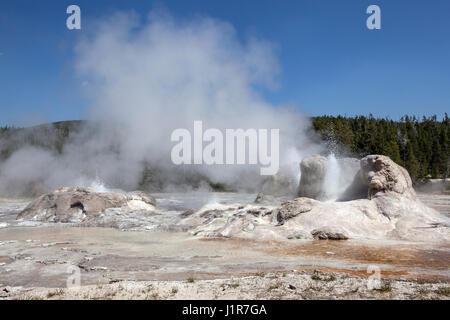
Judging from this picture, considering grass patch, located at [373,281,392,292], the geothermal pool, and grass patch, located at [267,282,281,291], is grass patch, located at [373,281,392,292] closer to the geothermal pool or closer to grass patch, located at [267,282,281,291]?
the geothermal pool

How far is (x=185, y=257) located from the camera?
28.1 ft

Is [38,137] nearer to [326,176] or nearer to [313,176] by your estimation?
[313,176]

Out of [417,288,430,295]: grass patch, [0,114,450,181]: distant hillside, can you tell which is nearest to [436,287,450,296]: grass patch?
[417,288,430,295]: grass patch

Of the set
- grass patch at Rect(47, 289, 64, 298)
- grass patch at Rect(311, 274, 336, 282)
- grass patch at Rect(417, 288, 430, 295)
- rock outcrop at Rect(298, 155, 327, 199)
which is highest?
rock outcrop at Rect(298, 155, 327, 199)

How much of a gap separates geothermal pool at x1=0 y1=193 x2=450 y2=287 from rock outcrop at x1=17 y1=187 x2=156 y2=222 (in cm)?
443

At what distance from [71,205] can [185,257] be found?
1103cm

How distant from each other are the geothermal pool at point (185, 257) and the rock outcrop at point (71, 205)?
175 inches

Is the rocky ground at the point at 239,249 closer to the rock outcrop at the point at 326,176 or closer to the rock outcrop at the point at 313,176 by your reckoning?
the rock outcrop at the point at 326,176

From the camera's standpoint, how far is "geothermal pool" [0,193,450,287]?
6.75m

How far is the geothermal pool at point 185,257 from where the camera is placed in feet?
22.1

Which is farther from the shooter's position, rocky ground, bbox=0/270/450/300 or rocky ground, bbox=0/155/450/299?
rocky ground, bbox=0/155/450/299

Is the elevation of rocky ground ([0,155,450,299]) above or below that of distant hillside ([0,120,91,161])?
below

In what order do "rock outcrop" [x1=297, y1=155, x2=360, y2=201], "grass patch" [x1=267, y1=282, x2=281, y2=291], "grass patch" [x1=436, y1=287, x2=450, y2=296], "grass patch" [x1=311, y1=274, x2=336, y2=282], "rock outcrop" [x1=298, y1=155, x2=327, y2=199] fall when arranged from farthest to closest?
1. "rock outcrop" [x1=298, y1=155, x2=327, y2=199]
2. "rock outcrop" [x1=297, y1=155, x2=360, y2=201]
3. "grass patch" [x1=311, y1=274, x2=336, y2=282]
4. "grass patch" [x1=267, y1=282, x2=281, y2=291]
5. "grass patch" [x1=436, y1=287, x2=450, y2=296]
